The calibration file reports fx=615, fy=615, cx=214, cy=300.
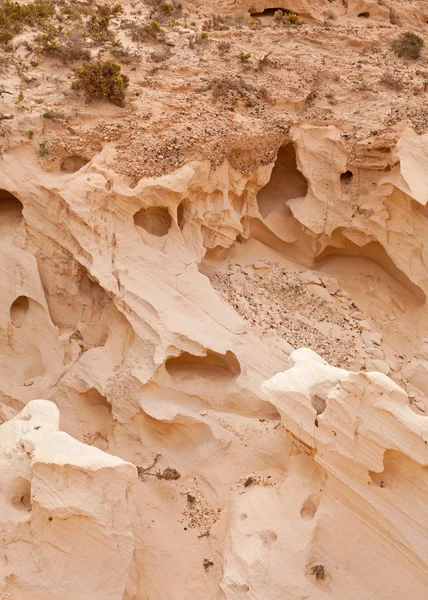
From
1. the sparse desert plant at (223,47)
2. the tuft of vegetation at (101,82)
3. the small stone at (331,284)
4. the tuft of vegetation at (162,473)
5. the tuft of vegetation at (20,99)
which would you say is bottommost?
the tuft of vegetation at (162,473)

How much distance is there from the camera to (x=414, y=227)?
11.4 meters

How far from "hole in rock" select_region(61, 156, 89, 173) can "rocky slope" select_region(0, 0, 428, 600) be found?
24 mm

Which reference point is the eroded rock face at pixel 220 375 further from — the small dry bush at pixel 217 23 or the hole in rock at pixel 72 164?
the small dry bush at pixel 217 23

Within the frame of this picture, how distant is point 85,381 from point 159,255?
2330 millimetres

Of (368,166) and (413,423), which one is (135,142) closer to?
(368,166)

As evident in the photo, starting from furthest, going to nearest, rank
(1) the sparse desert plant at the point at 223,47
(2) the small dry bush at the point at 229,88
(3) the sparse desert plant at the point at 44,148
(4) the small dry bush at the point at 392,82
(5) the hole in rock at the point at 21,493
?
(1) the sparse desert plant at the point at 223,47, (4) the small dry bush at the point at 392,82, (2) the small dry bush at the point at 229,88, (3) the sparse desert plant at the point at 44,148, (5) the hole in rock at the point at 21,493

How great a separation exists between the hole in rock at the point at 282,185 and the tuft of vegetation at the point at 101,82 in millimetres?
3343

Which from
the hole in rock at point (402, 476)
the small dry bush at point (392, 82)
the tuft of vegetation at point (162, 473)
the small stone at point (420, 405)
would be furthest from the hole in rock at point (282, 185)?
the hole in rock at point (402, 476)

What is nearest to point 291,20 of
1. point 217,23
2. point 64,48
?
point 217,23

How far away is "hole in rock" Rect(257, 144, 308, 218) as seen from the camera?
12266 millimetres

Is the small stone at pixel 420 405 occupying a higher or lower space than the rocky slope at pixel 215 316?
lower

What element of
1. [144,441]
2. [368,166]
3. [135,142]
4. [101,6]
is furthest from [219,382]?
[101,6]

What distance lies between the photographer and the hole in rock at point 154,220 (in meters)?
10.5

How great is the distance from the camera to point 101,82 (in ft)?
35.3
